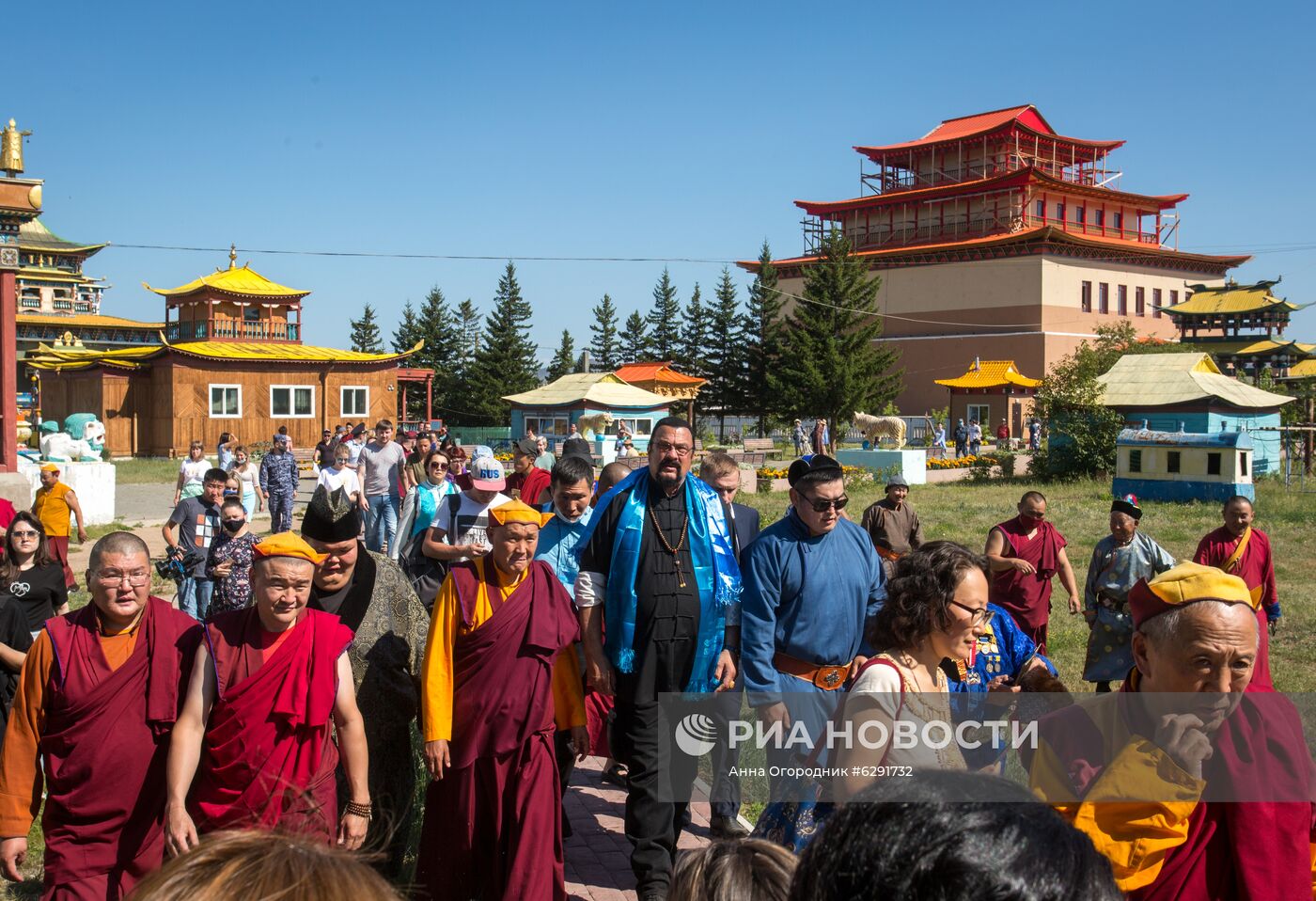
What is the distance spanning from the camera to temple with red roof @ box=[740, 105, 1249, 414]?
51312 mm

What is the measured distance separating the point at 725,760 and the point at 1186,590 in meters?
3.03

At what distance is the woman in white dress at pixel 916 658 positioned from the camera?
2945 mm

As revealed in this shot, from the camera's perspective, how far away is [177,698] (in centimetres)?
356

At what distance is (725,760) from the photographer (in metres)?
5.09

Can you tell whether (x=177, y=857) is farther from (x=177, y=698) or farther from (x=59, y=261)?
(x=59, y=261)

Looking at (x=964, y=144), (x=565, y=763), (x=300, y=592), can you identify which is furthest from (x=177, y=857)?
(x=964, y=144)

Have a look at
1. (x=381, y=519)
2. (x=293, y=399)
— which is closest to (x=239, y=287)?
(x=293, y=399)

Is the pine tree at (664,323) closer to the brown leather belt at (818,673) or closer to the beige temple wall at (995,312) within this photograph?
the beige temple wall at (995,312)

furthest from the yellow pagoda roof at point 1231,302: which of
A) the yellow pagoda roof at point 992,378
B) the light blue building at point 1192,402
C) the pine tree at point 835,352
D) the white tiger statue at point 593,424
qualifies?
the white tiger statue at point 593,424

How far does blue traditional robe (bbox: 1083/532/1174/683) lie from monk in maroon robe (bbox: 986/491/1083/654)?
33 cm

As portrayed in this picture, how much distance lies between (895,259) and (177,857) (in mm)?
57502

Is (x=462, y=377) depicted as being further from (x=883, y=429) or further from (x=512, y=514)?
(x=512, y=514)

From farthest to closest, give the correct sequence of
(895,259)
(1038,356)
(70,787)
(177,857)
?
(895,259) → (1038,356) → (70,787) → (177,857)

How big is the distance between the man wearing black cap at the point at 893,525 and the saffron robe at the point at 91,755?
4740mm
